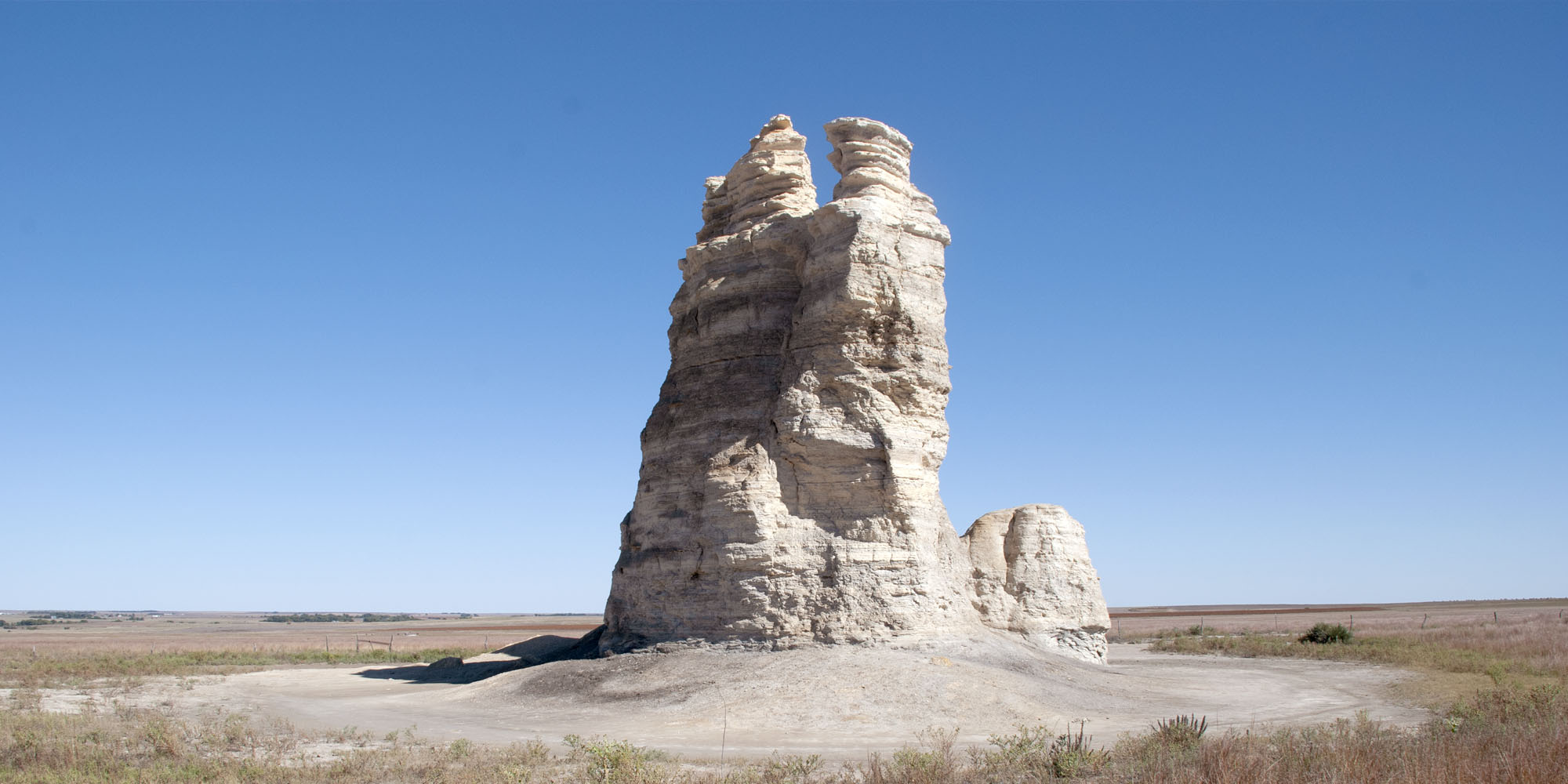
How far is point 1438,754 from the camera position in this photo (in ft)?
32.5

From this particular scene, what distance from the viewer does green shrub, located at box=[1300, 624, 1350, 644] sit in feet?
124

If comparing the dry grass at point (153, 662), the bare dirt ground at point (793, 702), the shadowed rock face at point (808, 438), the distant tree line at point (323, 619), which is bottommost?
the distant tree line at point (323, 619)

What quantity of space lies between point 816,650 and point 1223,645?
25.8m

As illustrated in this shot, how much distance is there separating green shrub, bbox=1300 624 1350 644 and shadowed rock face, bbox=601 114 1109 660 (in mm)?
18723

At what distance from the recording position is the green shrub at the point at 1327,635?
37.7m

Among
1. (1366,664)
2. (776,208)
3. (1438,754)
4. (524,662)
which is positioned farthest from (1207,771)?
(1366,664)

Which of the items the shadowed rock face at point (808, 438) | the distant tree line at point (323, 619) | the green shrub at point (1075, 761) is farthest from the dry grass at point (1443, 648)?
the distant tree line at point (323, 619)

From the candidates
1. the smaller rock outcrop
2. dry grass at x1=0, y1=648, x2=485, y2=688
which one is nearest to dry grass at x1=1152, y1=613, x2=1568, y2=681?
the smaller rock outcrop

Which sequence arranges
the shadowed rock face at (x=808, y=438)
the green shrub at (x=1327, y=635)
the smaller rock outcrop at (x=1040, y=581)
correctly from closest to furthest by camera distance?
the shadowed rock face at (x=808, y=438) < the smaller rock outcrop at (x=1040, y=581) < the green shrub at (x=1327, y=635)

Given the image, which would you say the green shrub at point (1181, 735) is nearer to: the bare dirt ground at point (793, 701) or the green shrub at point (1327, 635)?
the bare dirt ground at point (793, 701)

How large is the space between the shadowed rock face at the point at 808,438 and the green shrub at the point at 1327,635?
18.7 meters

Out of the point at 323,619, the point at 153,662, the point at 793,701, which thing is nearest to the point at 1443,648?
the point at 793,701

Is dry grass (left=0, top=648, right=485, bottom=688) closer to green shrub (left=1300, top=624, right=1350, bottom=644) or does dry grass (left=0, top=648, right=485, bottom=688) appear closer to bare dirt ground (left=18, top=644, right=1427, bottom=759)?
bare dirt ground (left=18, top=644, right=1427, bottom=759)

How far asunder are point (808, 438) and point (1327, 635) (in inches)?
1115
